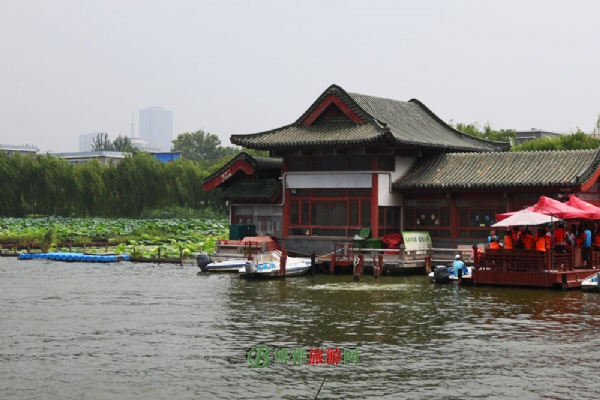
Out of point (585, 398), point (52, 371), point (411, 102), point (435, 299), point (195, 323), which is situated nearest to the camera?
point (585, 398)

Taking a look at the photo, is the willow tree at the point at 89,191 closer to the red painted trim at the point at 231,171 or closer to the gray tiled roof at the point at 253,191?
the red painted trim at the point at 231,171

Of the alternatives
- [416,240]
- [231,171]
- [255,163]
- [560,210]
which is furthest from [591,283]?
[231,171]

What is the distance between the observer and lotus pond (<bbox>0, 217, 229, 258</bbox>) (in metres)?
57.8

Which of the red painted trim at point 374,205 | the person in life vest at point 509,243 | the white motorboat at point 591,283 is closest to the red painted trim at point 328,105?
the red painted trim at point 374,205

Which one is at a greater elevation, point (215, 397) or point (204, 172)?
point (204, 172)

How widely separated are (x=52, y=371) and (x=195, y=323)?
24.1 ft

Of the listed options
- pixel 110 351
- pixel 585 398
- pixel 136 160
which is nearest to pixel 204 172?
pixel 136 160

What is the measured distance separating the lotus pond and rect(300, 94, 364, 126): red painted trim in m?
10.3

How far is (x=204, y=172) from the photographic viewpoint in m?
91.9

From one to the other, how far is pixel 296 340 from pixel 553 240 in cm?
1420

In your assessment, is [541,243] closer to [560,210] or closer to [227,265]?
[560,210]

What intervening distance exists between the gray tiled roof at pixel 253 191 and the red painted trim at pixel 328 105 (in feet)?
11.3

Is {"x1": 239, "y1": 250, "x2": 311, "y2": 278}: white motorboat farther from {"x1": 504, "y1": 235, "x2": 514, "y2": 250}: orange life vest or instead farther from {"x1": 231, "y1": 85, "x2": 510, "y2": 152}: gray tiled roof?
{"x1": 504, "y1": 235, "x2": 514, "y2": 250}: orange life vest

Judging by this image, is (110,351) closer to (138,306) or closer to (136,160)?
(138,306)
